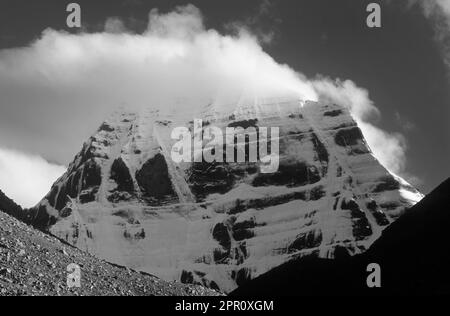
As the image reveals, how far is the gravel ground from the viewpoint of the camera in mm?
75000

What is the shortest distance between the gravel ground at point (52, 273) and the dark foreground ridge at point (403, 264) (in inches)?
2363

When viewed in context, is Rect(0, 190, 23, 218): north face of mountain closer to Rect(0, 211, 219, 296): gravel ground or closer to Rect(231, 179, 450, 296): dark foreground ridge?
Rect(231, 179, 450, 296): dark foreground ridge

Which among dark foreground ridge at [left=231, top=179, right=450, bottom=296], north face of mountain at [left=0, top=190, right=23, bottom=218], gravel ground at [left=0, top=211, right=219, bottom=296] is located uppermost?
north face of mountain at [left=0, top=190, right=23, bottom=218]

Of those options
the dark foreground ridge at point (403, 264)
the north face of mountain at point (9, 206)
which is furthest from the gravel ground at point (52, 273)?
the north face of mountain at point (9, 206)

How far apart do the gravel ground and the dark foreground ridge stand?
60.0 metres

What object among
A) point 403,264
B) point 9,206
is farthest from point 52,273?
point 403,264

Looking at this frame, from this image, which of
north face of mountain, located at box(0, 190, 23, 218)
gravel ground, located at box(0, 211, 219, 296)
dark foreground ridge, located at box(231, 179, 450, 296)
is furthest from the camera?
north face of mountain, located at box(0, 190, 23, 218)

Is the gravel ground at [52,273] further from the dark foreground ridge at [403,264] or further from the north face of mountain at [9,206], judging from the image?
the north face of mountain at [9,206]

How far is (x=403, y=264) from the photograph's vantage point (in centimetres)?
16350

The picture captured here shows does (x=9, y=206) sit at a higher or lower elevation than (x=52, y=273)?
higher

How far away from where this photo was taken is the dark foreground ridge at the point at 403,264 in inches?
5906

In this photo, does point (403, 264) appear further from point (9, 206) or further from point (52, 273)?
point (52, 273)

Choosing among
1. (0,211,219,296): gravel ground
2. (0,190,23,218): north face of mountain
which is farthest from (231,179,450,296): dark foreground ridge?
(0,211,219,296): gravel ground

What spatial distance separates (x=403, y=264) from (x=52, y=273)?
9586 centimetres
